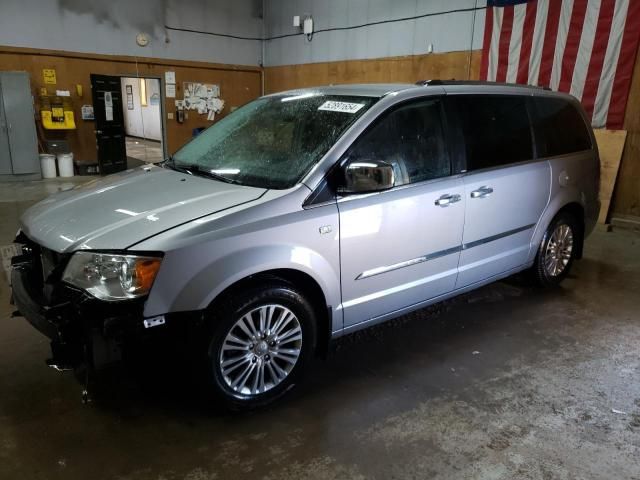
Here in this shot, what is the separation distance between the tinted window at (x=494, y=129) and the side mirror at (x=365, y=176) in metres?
0.88

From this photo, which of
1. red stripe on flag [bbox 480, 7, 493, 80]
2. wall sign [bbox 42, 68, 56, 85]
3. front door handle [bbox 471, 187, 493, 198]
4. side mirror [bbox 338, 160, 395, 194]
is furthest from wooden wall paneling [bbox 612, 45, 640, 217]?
wall sign [bbox 42, 68, 56, 85]

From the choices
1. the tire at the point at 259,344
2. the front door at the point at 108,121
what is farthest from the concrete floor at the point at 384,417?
the front door at the point at 108,121

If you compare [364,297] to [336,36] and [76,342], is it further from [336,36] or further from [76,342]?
[336,36]

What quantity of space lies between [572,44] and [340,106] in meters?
5.62

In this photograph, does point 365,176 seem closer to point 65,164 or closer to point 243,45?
point 65,164

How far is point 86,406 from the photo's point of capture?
242cm

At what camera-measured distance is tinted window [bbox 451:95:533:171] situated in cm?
309

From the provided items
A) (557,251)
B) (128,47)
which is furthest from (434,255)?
(128,47)

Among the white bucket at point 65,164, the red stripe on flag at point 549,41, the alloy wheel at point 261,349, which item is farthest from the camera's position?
the white bucket at point 65,164

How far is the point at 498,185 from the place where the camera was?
126 inches

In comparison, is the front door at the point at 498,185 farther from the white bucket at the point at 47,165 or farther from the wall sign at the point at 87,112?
the wall sign at the point at 87,112

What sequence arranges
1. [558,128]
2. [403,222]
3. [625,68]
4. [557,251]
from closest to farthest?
[403,222], [558,128], [557,251], [625,68]

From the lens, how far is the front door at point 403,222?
2549 millimetres

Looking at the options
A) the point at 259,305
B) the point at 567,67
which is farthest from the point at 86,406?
the point at 567,67
